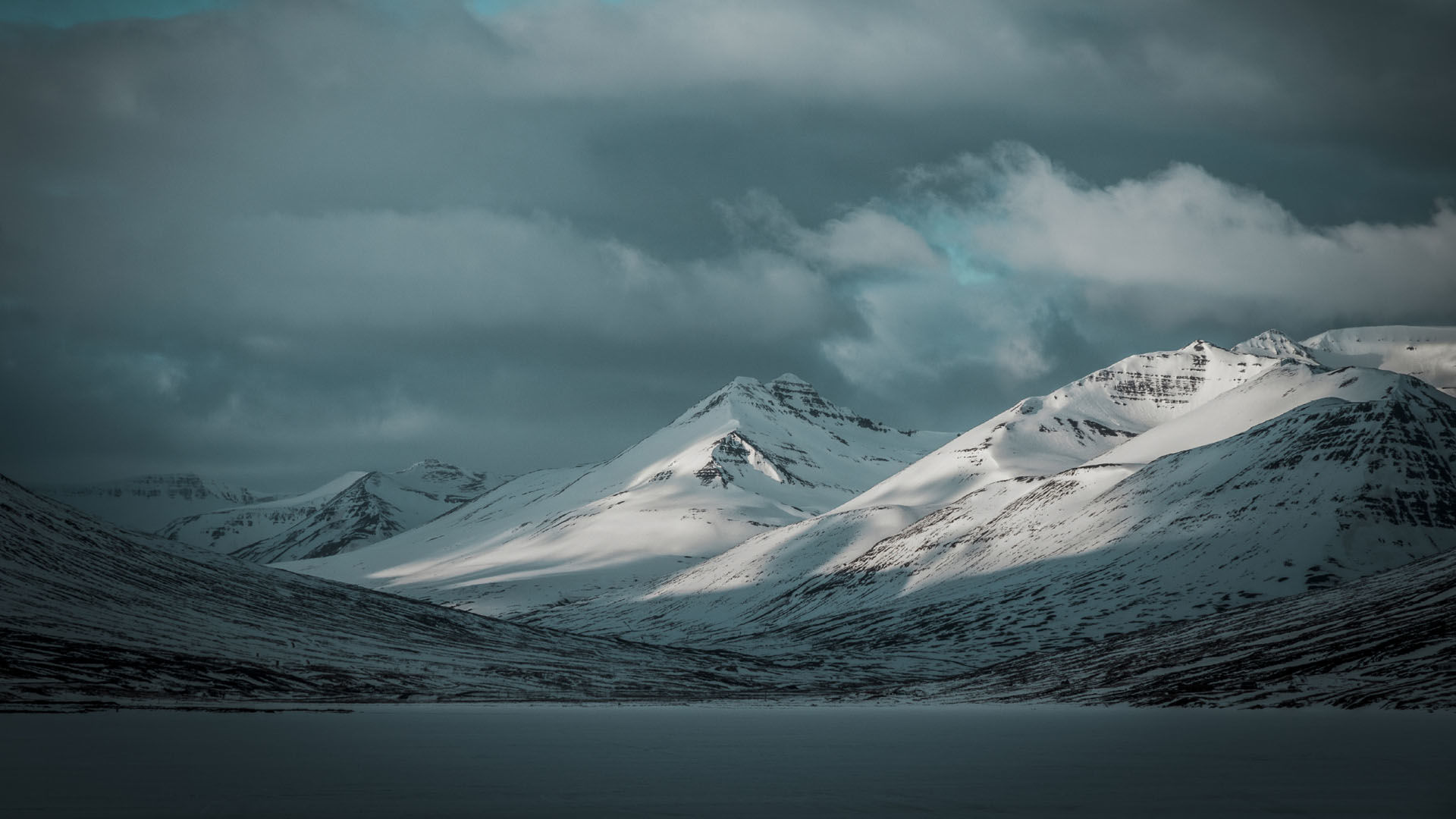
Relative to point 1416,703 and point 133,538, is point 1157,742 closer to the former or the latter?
point 1416,703

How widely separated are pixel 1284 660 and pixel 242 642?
106991 mm

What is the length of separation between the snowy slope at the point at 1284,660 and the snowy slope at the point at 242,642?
116 ft

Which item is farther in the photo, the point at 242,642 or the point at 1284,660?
the point at 242,642

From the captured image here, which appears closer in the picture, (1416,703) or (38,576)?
(1416,703)

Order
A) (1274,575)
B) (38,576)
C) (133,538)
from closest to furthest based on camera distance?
(38,576), (133,538), (1274,575)

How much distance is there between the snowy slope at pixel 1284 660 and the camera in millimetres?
84312

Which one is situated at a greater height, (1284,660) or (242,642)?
(242,642)

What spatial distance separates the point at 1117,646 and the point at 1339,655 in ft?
167

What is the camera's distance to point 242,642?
136000mm

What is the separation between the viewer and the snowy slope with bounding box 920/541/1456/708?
84312mm

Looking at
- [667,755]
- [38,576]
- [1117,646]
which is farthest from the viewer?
[1117,646]

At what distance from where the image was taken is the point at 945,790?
2997 cm

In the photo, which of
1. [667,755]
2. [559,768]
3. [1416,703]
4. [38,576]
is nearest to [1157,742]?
[667,755]

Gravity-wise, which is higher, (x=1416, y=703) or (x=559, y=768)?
(x=559, y=768)
